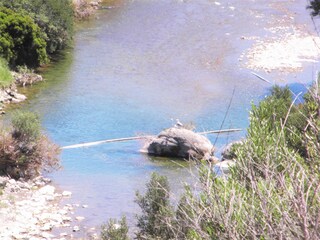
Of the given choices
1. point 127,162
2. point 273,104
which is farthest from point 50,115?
point 273,104

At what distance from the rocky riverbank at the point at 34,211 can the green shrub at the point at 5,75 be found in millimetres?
8904

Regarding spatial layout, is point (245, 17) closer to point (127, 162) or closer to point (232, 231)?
point (127, 162)

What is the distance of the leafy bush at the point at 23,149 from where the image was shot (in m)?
19.9

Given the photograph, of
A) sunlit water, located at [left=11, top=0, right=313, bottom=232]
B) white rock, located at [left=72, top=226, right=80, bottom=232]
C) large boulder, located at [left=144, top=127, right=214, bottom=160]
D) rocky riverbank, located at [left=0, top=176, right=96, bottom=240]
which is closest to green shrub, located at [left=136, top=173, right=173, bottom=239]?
rocky riverbank, located at [left=0, top=176, right=96, bottom=240]

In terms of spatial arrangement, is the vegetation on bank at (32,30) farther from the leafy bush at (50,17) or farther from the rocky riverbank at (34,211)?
the rocky riverbank at (34,211)

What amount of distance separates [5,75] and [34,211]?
1192 centimetres

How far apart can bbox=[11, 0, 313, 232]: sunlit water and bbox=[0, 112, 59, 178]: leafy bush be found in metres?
0.80

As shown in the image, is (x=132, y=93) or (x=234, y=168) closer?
(x=234, y=168)

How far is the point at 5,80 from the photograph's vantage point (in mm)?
28625

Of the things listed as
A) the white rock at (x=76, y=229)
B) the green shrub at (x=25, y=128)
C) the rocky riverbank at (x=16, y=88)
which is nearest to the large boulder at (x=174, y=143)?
the green shrub at (x=25, y=128)

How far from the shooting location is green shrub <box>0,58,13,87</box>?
1118 inches

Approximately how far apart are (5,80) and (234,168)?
19.4 m

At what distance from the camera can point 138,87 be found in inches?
1192

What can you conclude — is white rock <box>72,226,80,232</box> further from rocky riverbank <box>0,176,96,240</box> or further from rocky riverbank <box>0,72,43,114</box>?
rocky riverbank <box>0,72,43,114</box>
